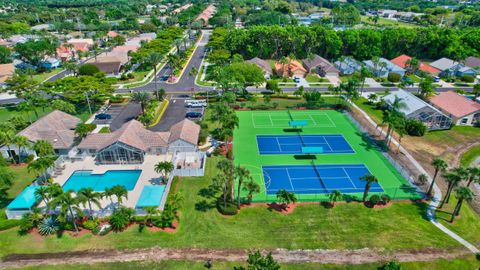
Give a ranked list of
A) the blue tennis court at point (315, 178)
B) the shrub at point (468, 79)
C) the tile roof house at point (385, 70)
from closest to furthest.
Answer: the blue tennis court at point (315, 178) → the shrub at point (468, 79) → the tile roof house at point (385, 70)

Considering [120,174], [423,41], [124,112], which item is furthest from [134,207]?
[423,41]

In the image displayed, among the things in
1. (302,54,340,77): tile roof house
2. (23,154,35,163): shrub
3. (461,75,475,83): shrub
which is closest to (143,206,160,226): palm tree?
(23,154,35,163): shrub

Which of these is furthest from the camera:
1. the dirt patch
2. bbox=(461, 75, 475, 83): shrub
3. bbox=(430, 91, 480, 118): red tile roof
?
bbox=(461, 75, 475, 83): shrub

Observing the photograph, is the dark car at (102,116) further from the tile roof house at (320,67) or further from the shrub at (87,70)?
the tile roof house at (320,67)

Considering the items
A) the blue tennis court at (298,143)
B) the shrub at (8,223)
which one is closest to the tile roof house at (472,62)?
the blue tennis court at (298,143)

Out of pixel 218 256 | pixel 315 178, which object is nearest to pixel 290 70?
pixel 315 178

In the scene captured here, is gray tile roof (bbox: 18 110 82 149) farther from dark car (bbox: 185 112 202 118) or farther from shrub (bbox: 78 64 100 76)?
shrub (bbox: 78 64 100 76)

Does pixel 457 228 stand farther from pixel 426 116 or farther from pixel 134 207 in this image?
pixel 134 207

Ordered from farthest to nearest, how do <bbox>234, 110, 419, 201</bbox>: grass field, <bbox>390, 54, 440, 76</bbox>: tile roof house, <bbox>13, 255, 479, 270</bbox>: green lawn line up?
1. <bbox>390, 54, 440, 76</bbox>: tile roof house
2. <bbox>234, 110, 419, 201</bbox>: grass field
3. <bbox>13, 255, 479, 270</bbox>: green lawn
